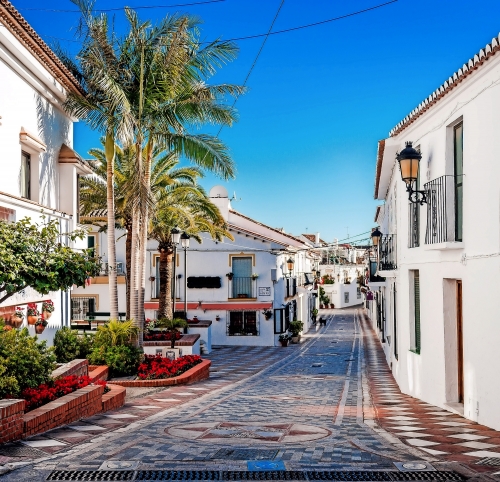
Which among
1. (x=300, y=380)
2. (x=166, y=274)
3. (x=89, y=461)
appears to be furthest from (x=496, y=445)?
(x=166, y=274)

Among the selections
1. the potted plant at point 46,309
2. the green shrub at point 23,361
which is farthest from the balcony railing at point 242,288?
the green shrub at point 23,361

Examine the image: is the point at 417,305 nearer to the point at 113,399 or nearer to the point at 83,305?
the point at 113,399

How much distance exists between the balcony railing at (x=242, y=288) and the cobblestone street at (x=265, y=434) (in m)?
18.0

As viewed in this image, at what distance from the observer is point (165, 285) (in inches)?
1161

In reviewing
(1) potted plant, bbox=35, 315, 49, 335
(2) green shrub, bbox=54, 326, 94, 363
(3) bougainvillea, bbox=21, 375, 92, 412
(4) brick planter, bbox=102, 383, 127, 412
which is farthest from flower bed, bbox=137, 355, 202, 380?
(3) bougainvillea, bbox=21, 375, 92, 412

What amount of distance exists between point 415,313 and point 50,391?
27.5 feet

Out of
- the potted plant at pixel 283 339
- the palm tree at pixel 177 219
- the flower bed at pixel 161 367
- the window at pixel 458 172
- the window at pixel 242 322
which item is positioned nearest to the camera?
the window at pixel 458 172

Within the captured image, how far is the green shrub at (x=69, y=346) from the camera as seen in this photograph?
15609 mm

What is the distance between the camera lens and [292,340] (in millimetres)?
37094

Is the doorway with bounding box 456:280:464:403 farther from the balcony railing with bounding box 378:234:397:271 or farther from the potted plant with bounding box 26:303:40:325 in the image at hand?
the potted plant with bounding box 26:303:40:325

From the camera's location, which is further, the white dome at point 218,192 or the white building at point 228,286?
the white dome at point 218,192

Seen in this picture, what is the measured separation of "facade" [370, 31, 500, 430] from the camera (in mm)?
9258

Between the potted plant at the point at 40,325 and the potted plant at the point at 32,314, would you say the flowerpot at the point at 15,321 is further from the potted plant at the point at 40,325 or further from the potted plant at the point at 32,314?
the potted plant at the point at 40,325

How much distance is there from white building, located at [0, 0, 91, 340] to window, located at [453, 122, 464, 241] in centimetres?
777
